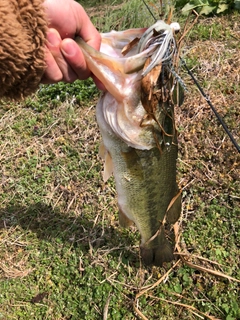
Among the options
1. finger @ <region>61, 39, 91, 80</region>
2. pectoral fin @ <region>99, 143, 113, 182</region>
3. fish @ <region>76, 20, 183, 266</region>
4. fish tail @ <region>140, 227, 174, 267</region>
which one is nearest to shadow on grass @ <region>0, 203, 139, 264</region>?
fish tail @ <region>140, 227, 174, 267</region>

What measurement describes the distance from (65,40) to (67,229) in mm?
1955

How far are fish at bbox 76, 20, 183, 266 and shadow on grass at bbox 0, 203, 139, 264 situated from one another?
872 millimetres

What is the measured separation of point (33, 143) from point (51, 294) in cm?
157

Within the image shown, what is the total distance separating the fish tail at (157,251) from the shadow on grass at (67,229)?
51cm

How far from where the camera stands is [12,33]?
1.51 metres

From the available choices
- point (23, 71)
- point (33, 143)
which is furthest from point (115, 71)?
point (33, 143)

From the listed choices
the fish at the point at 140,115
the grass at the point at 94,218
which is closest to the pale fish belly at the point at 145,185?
the fish at the point at 140,115

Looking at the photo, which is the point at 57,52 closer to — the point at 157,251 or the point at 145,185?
the point at 145,185

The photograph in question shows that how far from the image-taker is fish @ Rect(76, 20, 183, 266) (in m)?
1.62

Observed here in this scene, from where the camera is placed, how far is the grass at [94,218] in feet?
9.36

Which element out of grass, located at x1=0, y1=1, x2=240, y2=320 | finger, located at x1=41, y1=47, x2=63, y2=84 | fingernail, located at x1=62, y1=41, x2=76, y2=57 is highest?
Result: fingernail, located at x1=62, y1=41, x2=76, y2=57

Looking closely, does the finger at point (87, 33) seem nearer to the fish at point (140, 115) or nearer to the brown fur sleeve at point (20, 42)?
the fish at point (140, 115)

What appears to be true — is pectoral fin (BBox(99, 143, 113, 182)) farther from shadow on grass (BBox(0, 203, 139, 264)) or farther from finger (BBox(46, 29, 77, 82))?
shadow on grass (BBox(0, 203, 139, 264))

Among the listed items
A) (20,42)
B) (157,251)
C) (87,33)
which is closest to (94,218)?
(157,251)
